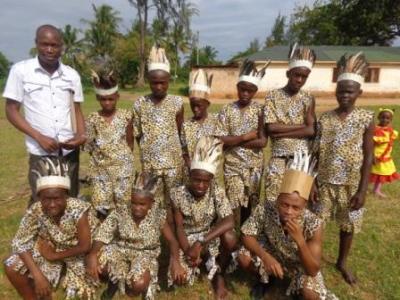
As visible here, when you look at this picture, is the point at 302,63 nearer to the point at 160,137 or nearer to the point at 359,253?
the point at 160,137

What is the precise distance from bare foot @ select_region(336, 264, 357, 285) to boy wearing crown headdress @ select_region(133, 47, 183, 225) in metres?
1.89

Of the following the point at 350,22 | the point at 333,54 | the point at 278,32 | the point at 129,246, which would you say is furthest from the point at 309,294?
the point at 278,32

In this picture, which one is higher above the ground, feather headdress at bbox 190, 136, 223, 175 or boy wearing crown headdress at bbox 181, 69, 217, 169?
boy wearing crown headdress at bbox 181, 69, 217, 169

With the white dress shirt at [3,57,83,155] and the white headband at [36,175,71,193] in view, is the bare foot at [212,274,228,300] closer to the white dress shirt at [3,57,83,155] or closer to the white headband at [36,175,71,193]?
the white headband at [36,175,71,193]

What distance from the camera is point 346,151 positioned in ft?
11.5

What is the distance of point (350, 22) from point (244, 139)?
1409 inches

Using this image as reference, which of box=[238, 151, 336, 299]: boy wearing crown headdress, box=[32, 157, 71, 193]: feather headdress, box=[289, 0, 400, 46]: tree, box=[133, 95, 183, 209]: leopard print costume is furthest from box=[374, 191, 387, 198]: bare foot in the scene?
box=[289, 0, 400, 46]: tree

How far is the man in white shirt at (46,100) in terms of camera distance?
139 inches

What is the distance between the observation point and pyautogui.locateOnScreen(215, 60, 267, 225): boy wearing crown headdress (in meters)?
3.90

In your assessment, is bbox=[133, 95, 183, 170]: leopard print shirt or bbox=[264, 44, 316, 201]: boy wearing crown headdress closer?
bbox=[264, 44, 316, 201]: boy wearing crown headdress

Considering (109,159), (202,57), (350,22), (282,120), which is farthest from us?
(202,57)

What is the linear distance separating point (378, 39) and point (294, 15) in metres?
8.55

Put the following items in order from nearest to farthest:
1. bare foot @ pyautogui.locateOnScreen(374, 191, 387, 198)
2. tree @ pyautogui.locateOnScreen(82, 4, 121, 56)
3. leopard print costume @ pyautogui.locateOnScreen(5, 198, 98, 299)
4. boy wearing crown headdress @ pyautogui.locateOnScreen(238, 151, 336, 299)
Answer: boy wearing crown headdress @ pyautogui.locateOnScreen(238, 151, 336, 299) → leopard print costume @ pyautogui.locateOnScreen(5, 198, 98, 299) → bare foot @ pyautogui.locateOnScreen(374, 191, 387, 198) → tree @ pyautogui.locateOnScreen(82, 4, 121, 56)

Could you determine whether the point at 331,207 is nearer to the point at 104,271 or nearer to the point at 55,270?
the point at 104,271
